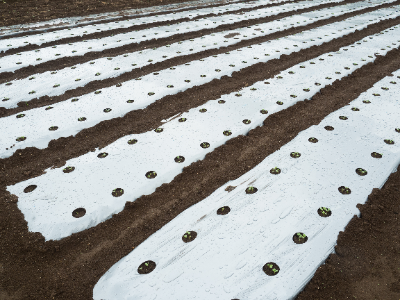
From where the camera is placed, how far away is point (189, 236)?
252 cm

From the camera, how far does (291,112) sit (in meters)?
4.39

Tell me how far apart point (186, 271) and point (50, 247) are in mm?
1357

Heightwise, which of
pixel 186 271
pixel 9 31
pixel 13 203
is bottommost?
pixel 186 271

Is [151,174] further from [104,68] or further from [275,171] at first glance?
[104,68]

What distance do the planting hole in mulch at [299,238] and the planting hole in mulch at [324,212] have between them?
34 cm

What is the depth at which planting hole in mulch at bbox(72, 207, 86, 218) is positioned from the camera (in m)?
2.78

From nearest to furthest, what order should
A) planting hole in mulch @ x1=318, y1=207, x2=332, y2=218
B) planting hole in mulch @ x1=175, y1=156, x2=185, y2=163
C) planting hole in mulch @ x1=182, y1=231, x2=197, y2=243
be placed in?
planting hole in mulch @ x1=182, y1=231, x2=197, y2=243
planting hole in mulch @ x1=318, y1=207, x2=332, y2=218
planting hole in mulch @ x1=175, y1=156, x2=185, y2=163

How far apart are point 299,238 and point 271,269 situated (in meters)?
0.44

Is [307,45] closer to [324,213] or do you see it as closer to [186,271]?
[324,213]

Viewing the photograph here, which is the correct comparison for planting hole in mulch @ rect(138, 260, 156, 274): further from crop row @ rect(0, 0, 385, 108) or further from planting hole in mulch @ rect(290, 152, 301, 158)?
crop row @ rect(0, 0, 385, 108)

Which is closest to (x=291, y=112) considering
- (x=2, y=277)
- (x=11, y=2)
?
(x=2, y=277)

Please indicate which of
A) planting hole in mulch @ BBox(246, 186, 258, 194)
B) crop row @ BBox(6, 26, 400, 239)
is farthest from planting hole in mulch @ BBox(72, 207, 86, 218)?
planting hole in mulch @ BBox(246, 186, 258, 194)

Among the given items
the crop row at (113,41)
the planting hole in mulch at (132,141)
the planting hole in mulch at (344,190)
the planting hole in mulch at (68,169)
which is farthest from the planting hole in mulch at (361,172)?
the crop row at (113,41)

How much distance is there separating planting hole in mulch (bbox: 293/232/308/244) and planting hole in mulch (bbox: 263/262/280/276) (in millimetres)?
339
